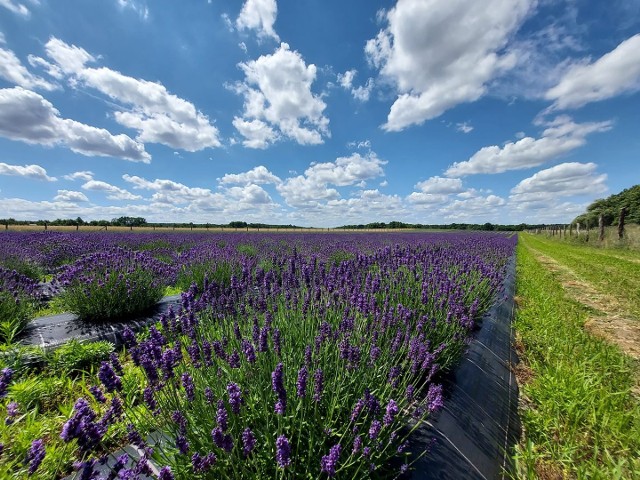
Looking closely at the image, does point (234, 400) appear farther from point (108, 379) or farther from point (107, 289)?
point (107, 289)

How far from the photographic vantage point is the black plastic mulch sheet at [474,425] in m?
1.60

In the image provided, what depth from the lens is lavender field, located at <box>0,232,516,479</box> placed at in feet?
4.22

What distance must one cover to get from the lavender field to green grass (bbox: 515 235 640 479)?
687 mm

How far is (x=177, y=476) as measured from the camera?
137 cm

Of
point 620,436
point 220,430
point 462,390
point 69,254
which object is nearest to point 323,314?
point 462,390

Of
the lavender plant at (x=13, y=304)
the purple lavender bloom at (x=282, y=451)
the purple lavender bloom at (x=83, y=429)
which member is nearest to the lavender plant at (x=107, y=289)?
the lavender plant at (x=13, y=304)

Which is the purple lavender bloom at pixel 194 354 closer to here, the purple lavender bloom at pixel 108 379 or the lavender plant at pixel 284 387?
the lavender plant at pixel 284 387

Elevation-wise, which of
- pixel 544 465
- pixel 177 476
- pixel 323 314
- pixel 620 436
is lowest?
pixel 544 465

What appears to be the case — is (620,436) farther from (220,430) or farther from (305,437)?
(220,430)

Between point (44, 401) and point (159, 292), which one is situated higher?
point (159, 292)

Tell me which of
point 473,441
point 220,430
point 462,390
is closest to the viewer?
point 220,430

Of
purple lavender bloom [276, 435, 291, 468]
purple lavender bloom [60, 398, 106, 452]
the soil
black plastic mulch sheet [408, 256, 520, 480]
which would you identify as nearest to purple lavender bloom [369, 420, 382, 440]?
purple lavender bloom [276, 435, 291, 468]

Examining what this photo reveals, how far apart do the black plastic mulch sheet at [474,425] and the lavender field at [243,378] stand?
130 mm

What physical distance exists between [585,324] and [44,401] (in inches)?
261
